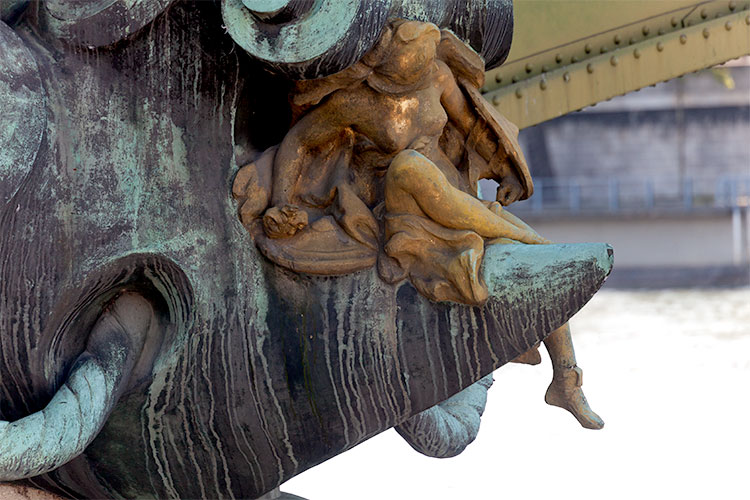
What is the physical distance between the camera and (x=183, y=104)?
57.5 inches

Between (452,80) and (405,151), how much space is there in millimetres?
147

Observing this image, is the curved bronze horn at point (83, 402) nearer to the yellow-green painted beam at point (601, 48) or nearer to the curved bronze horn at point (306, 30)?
the curved bronze horn at point (306, 30)

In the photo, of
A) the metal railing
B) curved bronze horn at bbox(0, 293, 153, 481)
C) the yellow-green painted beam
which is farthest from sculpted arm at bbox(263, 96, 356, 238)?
the metal railing

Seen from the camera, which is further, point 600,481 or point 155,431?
point 600,481

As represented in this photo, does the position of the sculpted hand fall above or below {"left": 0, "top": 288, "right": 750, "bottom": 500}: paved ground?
above

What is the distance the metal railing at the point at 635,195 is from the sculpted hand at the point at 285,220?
10.1m

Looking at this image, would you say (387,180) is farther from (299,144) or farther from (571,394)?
(571,394)

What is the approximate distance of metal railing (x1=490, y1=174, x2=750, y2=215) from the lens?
11.9m

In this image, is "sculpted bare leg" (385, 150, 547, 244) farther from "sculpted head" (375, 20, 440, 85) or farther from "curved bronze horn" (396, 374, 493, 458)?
"curved bronze horn" (396, 374, 493, 458)

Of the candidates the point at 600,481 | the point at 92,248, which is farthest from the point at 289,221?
the point at 600,481

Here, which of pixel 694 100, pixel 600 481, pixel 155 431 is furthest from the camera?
pixel 694 100

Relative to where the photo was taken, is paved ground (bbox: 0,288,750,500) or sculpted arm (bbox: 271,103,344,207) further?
paved ground (bbox: 0,288,750,500)

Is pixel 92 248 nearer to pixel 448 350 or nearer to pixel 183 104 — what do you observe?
pixel 183 104

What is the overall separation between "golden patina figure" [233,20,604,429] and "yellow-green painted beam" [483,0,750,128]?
1.00m
